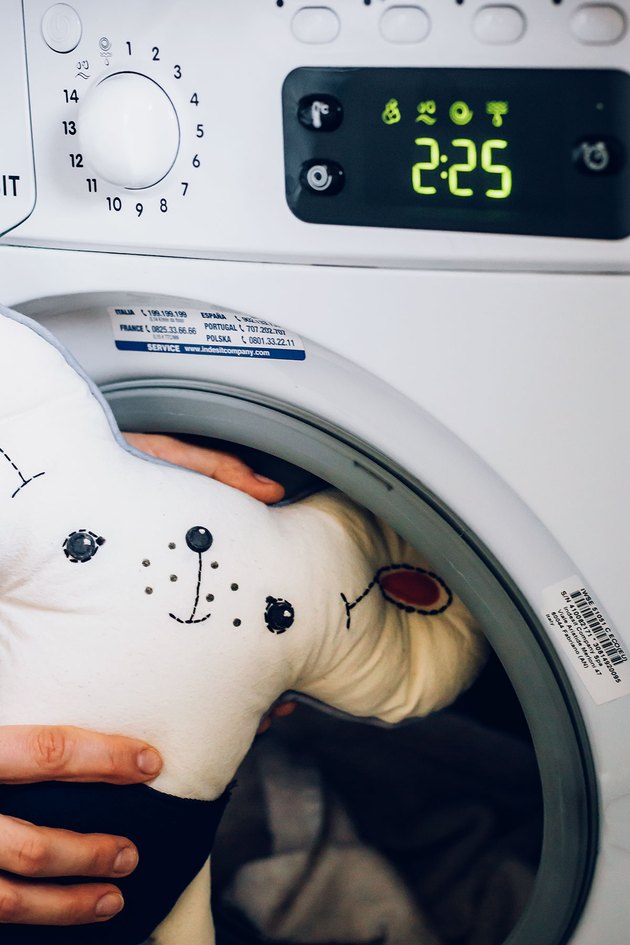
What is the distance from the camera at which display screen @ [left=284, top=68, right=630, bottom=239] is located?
0.40 metres

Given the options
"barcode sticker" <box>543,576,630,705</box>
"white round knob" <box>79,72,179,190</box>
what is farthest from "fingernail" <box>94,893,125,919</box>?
"white round knob" <box>79,72,179,190</box>

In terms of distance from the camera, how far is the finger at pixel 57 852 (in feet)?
1.56

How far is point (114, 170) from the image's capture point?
0.43 metres

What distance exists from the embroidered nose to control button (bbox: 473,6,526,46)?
287 millimetres

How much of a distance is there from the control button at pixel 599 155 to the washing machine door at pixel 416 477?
140 mm

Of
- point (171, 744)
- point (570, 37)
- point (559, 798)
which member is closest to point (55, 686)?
point (171, 744)

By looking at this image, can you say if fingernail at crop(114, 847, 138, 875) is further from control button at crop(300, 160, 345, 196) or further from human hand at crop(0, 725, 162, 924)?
control button at crop(300, 160, 345, 196)

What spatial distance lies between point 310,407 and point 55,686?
0.70 feet

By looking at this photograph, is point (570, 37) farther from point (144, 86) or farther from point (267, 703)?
point (267, 703)

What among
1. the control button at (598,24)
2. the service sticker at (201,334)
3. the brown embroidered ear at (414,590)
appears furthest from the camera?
the brown embroidered ear at (414,590)

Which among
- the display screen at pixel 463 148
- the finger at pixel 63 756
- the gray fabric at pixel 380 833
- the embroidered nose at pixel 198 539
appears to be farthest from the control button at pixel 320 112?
the gray fabric at pixel 380 833

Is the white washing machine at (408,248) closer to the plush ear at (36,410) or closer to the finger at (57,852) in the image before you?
the plush ear at (36,410)

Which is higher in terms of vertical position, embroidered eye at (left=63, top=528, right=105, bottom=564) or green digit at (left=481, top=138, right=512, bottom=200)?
green digit at (left=481, top=138, right=512, bottom=200)

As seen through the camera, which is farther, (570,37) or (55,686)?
(55,686)
